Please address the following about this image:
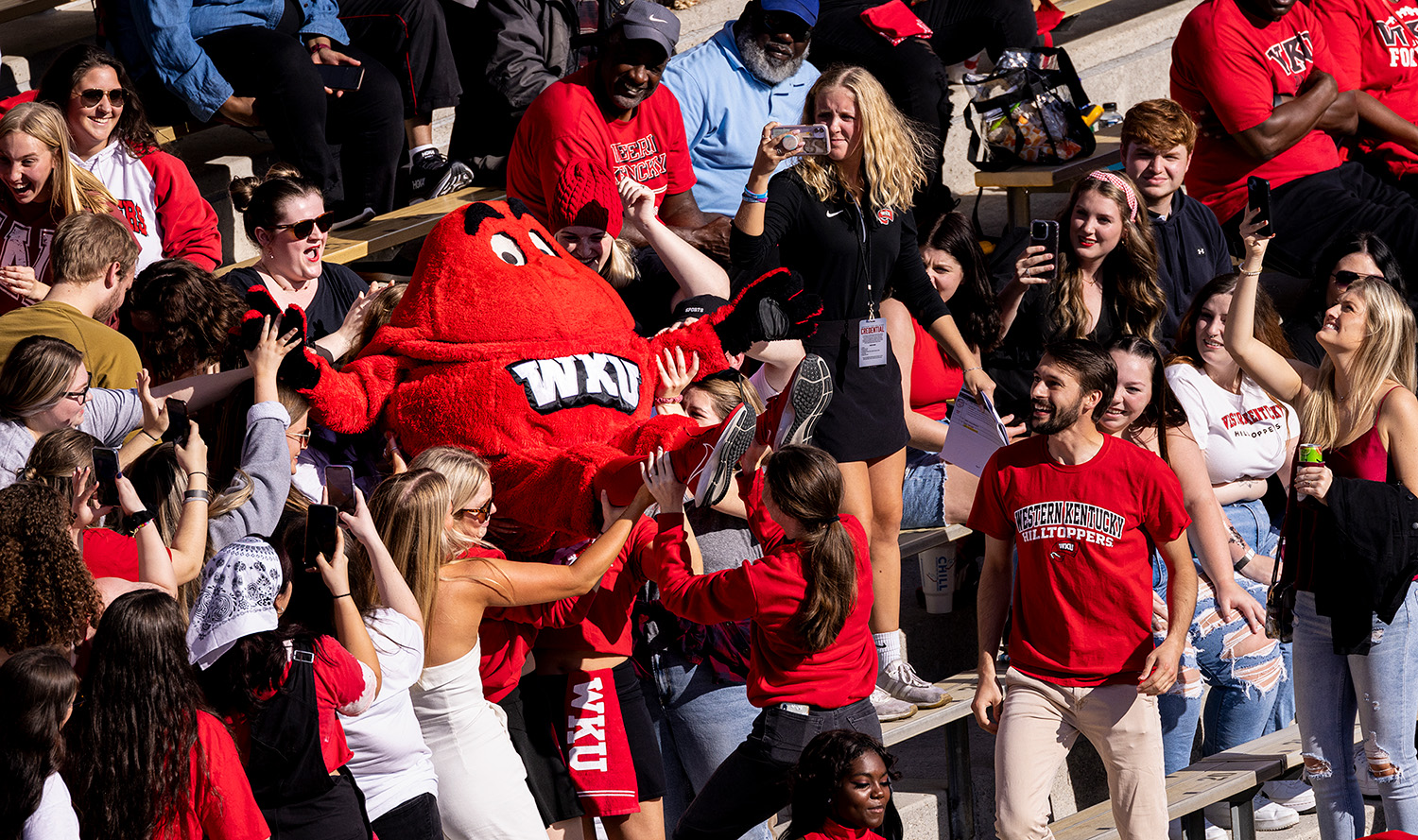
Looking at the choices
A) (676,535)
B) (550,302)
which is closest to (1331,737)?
(676,535)

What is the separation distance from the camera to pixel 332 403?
376 cm

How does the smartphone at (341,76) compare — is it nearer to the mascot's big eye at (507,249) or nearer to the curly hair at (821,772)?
the mascot's big eye at (507,249)

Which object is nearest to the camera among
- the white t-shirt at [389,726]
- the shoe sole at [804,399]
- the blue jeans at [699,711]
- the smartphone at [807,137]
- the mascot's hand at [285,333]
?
the white t-shirt at [389,726]

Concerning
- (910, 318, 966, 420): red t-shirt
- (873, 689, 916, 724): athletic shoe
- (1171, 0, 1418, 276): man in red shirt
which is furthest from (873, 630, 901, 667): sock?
(1171, 0, 1418, 276): man in red shirt

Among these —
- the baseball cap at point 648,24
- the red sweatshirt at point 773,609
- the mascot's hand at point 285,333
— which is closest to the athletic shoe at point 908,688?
the red sweatshirt at point 773,609

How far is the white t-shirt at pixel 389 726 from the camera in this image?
3195 mm

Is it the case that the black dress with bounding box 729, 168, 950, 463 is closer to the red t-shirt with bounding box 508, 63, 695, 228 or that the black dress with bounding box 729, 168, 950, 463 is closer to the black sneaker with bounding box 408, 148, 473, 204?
the red t-shirt with bounding box 508, 63, 695, 228

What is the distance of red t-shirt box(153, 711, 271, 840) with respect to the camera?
2707 mm

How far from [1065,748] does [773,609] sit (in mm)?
955

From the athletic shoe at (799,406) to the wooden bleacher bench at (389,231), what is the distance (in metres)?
2.09

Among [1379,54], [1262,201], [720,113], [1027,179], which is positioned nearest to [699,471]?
[1262,201]

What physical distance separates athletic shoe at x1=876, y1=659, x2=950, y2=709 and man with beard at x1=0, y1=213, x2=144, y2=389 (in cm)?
227

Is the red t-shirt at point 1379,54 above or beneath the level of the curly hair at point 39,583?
above

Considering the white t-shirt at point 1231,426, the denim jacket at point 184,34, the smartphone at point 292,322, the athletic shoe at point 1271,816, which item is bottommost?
the athletic shoe at point 1271,816
